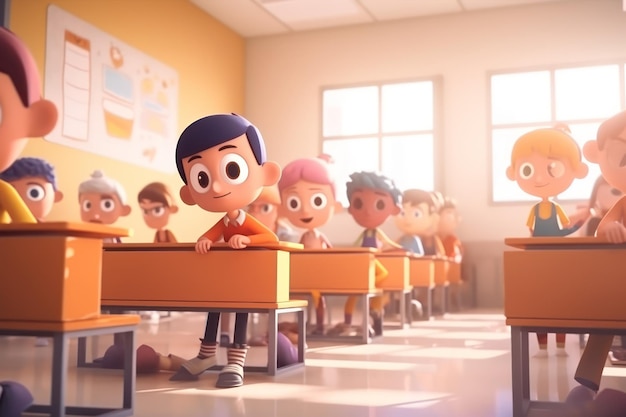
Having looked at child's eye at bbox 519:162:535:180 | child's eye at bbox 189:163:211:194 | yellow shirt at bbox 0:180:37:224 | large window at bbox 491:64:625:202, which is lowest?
yellow shirt at bbox 0:180:37:224

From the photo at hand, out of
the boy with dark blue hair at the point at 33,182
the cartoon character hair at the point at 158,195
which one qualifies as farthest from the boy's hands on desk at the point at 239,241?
the cartoon character hair at the point at 158,195

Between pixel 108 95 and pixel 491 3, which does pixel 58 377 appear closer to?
pixel 108 95

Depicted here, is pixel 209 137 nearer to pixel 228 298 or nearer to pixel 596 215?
pixel 228 298

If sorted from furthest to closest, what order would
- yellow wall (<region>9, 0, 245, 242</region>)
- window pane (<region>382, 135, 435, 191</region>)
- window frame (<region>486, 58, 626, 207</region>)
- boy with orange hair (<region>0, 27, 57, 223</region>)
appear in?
window pane (<region>382, 135, 435, 191</region>) → window frame (<region>486, 58, 626, 207</region>) → yellow wall (<region>9, 0, 245, 242</region>) → boy with orange hair (<region>0, 27, 57, 223</region>)

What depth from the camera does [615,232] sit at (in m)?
2.36

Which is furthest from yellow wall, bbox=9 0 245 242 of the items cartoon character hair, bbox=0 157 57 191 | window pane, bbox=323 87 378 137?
cartoon character hair, bbox=0 157 57 191

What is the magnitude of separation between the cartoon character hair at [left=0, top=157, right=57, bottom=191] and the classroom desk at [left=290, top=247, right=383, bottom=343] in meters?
1.68

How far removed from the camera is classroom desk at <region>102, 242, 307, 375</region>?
340cm

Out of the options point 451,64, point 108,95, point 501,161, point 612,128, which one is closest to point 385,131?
point 451,64

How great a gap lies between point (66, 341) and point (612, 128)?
192 centimetres

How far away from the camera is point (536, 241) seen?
2.50 m

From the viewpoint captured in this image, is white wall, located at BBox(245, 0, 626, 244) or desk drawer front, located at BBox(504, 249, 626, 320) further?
white wall, located at BBox(245, 0, 626, 244)

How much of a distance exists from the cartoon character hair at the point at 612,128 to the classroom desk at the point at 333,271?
237cm

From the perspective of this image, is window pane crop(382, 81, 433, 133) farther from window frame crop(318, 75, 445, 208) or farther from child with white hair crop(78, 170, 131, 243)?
child with white hair crop(78, 170, 131, 243)
